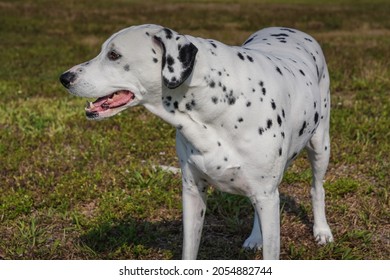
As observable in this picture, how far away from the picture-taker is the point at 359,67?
14844mm

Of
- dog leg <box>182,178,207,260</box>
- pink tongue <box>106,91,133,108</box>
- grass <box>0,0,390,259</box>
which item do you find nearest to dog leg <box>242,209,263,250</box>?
grass <box>0,0,390,259</box>

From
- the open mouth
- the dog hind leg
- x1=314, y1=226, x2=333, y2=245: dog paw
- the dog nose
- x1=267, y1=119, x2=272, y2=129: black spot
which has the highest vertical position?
the dog nose

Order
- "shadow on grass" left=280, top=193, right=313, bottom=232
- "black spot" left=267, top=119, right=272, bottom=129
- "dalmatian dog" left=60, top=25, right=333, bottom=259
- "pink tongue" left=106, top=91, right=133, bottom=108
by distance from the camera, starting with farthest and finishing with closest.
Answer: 1. "shadow on grass" left=280, top=193, right=313, bottom=232
2. "black spot" left=267, top=119, right=272, bottom=129
3. "pink tongue" left=106, top=91, right=133, bottom=108
4. "dalmatian dog" left=60, top=25, right=333, bottom=259

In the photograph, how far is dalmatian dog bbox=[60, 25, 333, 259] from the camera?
4.26m

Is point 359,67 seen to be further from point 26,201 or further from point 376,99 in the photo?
point 26,201

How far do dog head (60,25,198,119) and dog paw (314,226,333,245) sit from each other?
2.62 m

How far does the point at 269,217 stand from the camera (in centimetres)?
479

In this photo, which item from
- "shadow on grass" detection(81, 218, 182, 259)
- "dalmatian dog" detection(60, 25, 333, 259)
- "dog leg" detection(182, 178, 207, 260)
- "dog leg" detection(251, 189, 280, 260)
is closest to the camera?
"dalmatian dog" detection(60, 25, 333, 259)

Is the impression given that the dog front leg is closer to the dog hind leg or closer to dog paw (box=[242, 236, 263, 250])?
dog paw (box=[242, 236, 263, 250])

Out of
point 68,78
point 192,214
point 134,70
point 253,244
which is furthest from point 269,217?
point 68,78

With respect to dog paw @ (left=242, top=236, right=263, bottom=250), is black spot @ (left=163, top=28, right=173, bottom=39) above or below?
above

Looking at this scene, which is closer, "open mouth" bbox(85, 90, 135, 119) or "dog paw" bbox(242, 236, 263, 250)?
"open mouth" bbox(85, 90, 135, 119)

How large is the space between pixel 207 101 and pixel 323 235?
2.45m

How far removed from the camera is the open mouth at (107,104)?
4395 mm
